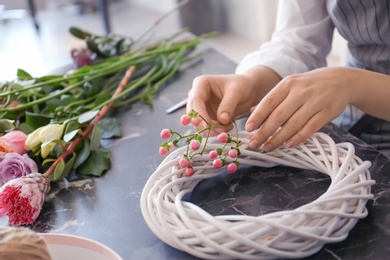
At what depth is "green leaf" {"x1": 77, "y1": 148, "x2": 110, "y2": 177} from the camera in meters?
0.78

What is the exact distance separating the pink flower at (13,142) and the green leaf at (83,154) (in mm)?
76

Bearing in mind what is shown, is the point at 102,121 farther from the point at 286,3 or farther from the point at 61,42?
the point at 61,42

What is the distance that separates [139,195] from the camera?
2.34 ft

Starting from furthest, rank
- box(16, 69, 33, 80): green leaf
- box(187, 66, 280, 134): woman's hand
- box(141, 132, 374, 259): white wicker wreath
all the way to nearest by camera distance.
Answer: box(16, 69, 33, 80): green leaf < box(187, 66, 280, 134): woman's hand < box(141, 132, 374, 259): white wicker wreath

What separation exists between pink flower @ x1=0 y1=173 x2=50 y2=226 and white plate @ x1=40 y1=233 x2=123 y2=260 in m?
0.08

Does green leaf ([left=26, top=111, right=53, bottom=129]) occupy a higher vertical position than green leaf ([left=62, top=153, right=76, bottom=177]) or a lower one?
higher

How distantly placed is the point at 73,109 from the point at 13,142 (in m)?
0.17

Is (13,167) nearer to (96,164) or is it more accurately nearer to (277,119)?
(96,164)

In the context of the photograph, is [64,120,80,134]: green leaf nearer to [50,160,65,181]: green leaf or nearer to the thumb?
[50,160,65,181]: green leaf

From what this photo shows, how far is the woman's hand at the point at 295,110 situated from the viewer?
0.71m

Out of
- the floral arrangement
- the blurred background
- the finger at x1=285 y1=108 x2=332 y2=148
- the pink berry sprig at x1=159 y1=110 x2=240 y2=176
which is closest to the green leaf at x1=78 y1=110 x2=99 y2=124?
the floral arrangement

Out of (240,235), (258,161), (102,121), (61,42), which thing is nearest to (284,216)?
(240,235)

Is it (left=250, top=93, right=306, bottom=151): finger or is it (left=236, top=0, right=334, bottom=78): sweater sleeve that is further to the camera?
(left=236, top=0, right=334, bottom=78): sweater sleeve

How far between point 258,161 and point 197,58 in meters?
0.51
